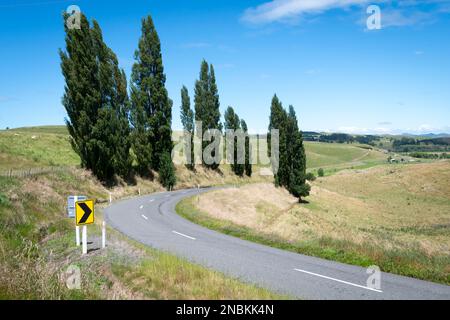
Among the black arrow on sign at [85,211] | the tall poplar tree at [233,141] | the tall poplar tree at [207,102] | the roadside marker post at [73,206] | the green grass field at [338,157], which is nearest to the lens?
the black arrow on sign at [85,211]

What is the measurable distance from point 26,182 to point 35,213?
19.1 ft

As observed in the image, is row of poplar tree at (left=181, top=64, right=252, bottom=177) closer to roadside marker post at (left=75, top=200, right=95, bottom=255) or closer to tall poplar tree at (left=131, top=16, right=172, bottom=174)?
tall poplar tree at (left=131, top=16, right=172, bottom=174)

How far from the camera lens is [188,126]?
56281 millimetres

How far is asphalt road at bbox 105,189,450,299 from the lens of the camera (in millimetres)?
9320

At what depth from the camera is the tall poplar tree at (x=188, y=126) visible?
178 ft

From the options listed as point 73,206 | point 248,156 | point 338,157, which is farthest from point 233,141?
point 338,157

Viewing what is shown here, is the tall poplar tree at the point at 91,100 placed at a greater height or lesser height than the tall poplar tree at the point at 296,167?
greater

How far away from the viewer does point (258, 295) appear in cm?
804

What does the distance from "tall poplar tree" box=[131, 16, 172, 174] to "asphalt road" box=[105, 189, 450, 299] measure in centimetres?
2288

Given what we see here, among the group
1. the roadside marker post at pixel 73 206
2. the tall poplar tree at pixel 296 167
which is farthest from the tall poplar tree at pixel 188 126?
the roadside marker post at pixel 73 206

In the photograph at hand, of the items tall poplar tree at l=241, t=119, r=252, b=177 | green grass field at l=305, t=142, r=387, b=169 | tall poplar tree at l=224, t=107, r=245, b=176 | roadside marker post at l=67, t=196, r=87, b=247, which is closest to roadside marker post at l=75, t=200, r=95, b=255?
roadside marker post at l=67, t=196, r=87, b=247

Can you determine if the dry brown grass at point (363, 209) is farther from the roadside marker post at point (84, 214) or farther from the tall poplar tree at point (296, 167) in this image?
the roadside marker post at point (84, 214)

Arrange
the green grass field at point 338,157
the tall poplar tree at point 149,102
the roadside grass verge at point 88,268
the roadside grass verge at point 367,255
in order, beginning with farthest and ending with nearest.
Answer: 1. the green grass field at point 338,157
2. the tall poplar tree at point 149,102
3. the roadside grass verge at point 367,255
4. the roadside grass verge at point 88,268

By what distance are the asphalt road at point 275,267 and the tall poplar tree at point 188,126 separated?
111 ft
